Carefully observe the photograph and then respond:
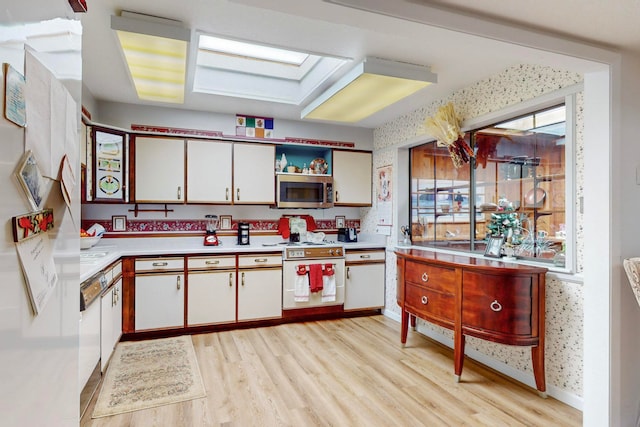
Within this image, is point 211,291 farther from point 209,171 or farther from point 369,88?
point 369,88

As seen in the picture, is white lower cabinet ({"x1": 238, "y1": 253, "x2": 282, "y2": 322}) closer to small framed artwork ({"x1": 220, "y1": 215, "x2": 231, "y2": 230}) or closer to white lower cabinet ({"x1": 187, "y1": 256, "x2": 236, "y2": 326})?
white lower cabinet ({"x1": 187, "y1": 256, "x2": 236, "y2": 326})

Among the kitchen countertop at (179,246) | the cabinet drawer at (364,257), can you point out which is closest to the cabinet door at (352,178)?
the kitchen countertop at (179,246)

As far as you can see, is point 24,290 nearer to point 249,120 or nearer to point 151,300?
point 151,300

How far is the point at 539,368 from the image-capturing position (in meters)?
2.49

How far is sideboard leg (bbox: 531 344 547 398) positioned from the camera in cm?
248

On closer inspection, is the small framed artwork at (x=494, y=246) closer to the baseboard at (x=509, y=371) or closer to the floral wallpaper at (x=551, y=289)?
the floral wallpaper at (x=551, y=289)

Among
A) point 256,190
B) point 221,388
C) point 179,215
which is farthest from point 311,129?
point 221,388

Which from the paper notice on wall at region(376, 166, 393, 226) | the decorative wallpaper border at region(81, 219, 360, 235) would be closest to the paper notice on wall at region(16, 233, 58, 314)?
the decorative wallpaper border at region(81, 219, 360, 235)

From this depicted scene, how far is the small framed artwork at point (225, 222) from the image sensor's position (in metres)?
4.40

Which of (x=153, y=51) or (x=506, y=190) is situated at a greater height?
(x=153, y=51)

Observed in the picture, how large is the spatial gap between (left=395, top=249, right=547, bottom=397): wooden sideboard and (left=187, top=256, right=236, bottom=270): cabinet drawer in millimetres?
2089

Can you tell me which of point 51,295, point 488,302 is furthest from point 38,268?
point 488,302

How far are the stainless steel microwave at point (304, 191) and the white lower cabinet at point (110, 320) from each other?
1.95 meters

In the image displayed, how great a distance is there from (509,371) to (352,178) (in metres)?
2.80
